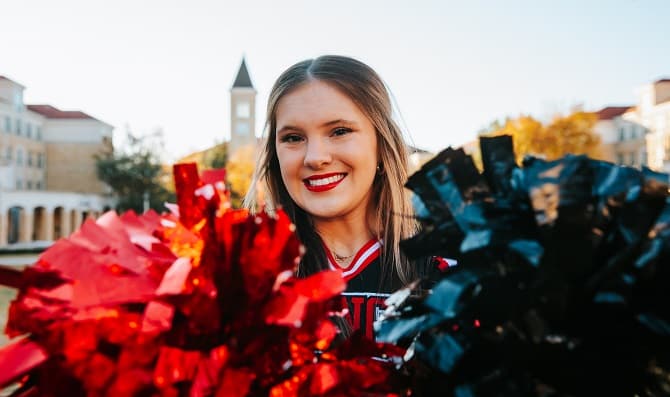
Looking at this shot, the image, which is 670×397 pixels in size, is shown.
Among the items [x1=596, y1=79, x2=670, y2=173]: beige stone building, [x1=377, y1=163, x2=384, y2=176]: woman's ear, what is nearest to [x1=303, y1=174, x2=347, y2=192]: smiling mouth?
[x1=377, y1=163, x2=384, y2=176]: woman's ear

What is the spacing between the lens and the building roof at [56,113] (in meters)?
44.8

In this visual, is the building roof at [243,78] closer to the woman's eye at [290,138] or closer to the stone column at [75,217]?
the stone column at [75,217]

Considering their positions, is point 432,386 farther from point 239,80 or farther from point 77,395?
point 239,80

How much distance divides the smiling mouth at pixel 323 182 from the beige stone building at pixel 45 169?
31.2 metres

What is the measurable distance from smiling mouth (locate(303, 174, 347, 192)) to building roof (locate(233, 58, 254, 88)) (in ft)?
182

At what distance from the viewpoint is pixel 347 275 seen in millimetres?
1884

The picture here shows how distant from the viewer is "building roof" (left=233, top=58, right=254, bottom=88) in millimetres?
55344

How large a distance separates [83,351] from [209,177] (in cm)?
27

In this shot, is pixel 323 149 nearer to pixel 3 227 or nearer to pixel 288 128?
pixel 288 128

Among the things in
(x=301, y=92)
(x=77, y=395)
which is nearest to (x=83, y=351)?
(x=77, y=395)

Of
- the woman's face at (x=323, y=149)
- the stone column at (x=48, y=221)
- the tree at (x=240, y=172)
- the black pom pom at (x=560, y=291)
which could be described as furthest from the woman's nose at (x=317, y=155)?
the tree at (x=240, y=172)

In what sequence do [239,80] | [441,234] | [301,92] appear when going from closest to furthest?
[441,234] → [301,92] → [239,80]

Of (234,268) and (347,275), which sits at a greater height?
(234,268)

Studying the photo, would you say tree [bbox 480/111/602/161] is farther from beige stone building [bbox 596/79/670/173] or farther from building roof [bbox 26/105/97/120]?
building roof [bbox 26/105/97/120]
